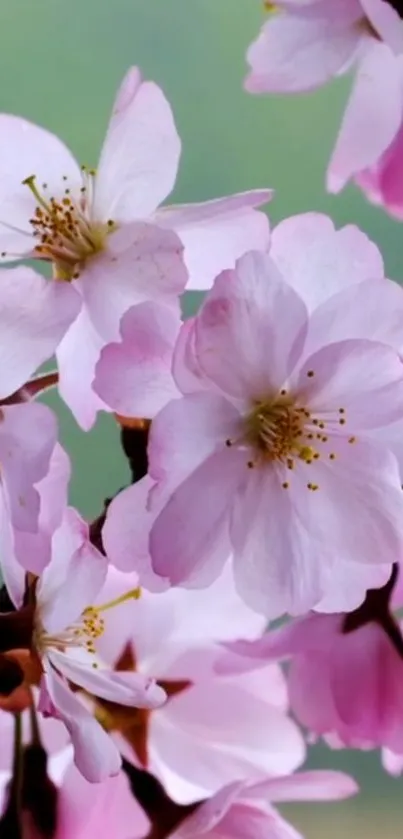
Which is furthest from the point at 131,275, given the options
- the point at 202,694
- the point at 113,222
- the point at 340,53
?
the point at 202,694

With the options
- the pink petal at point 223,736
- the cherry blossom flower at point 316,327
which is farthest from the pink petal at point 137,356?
the pink petal at point 223,736

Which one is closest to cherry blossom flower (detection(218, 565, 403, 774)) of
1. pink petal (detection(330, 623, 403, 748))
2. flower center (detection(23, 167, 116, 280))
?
pink petal (detection(330, 623, 403, 748))

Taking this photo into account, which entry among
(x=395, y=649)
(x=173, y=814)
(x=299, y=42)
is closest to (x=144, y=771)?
(x=173, y=814)

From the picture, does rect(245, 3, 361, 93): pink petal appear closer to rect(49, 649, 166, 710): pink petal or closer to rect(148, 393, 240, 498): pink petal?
rect(148, 393, 240, 498): pink petal

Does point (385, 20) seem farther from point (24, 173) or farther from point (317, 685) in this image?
point (317, 685)

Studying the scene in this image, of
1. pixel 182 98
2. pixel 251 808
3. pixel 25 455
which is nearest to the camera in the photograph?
pixel 25 455
